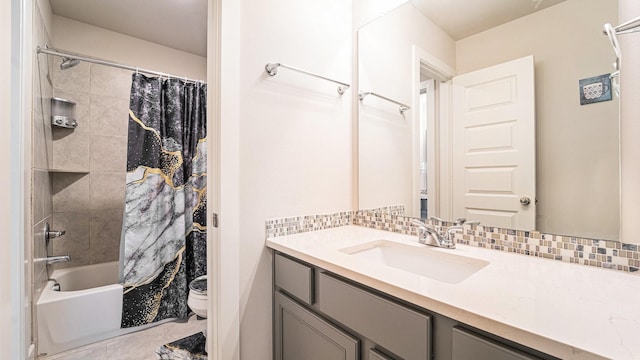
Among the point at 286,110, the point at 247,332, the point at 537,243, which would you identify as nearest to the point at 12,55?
the point at 286,110

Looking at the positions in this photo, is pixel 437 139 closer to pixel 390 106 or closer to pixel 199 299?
pixel 390 106

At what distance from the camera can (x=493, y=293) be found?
0.66 m

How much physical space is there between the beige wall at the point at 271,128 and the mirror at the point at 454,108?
0.73 feet

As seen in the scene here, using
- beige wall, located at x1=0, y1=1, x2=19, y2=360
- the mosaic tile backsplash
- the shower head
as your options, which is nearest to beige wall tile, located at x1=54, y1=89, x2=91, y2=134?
the shower head

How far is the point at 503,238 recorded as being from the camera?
104cm

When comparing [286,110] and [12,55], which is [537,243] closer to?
[286,110]

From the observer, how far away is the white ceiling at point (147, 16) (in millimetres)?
2043

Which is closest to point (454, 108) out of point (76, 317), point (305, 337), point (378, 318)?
point (378, 318)

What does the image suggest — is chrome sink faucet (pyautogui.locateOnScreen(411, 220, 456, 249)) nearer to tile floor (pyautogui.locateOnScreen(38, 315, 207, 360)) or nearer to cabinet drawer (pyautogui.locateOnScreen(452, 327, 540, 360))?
cabinet drawer (pyautogui.locateOnScreen(452, 327, 540, 360))

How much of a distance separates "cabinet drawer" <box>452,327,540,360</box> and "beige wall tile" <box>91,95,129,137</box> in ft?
9.85

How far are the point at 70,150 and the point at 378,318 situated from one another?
2.80m

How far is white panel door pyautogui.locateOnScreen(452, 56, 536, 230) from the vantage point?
994 mm

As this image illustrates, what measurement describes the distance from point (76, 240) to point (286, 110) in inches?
91.8

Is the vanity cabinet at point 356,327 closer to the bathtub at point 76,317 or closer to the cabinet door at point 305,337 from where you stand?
the cabinet door at point 305,337
